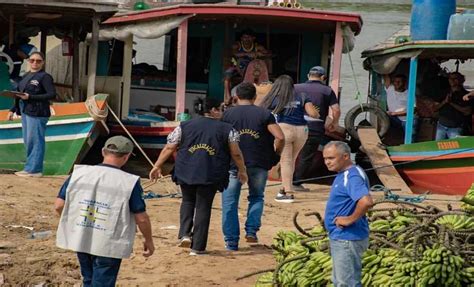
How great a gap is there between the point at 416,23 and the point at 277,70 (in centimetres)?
264

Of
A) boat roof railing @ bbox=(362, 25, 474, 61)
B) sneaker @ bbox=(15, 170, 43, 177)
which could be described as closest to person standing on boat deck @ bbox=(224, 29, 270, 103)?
boat roof railing @ bbox=(362, 25, 474, 61)

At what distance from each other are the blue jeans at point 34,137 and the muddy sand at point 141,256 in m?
0.75

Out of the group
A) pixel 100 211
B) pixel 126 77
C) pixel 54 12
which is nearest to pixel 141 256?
pixel 100 211

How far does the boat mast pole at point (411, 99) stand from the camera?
15.0m

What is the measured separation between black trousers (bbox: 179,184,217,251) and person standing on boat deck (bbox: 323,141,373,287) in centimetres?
239

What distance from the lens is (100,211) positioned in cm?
628

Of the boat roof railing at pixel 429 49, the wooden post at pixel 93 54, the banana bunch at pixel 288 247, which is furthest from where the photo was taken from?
the wooden post at pixel 93 54

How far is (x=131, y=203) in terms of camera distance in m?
6.26

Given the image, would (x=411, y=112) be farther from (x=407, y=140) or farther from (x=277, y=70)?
(x=277, y=70)

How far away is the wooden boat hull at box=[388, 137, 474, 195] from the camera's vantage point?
566 inches

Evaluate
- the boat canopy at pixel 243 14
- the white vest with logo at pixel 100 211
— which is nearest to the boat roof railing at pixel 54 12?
the boat canopy at pixel 243 14

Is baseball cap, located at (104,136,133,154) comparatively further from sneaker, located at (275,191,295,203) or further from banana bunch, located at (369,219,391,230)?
sneaker, located at (275,191,295,203)

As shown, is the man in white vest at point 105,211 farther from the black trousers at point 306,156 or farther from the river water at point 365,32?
the river water at point 365,32

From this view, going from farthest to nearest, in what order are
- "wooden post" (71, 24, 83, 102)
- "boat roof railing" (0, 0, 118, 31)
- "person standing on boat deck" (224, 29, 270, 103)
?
"person standing on boat deck" (224, 29, 270, 103) < "wooden post" (71, 24, 83, 102) < "boat roof railing" (0, 0, 118, 31)
